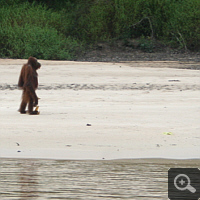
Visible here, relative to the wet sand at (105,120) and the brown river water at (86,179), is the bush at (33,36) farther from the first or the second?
the brown river water at (86,179)

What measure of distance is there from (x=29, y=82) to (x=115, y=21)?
1000 inches

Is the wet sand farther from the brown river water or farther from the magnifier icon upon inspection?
the magnifier icon

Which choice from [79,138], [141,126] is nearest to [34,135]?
[79,138]

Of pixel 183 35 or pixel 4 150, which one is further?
pixel 183 35

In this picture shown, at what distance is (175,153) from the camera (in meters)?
8.55

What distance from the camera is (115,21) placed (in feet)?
120

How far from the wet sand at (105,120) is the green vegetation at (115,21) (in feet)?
46.6

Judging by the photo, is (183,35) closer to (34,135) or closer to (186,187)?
(34,135)

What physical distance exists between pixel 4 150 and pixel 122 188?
2613mm

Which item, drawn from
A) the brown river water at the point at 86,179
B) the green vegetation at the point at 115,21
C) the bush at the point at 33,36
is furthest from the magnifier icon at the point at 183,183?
the green vegetation at the point at 115,21

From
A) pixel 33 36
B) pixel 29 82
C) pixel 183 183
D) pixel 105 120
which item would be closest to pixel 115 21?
pixel 33 36

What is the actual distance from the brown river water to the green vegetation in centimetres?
2528

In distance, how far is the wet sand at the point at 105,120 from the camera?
8.72m

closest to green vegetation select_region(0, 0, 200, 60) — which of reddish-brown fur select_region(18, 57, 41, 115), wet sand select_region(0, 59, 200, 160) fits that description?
wet sand select_region(0, 59, 200, 160)
